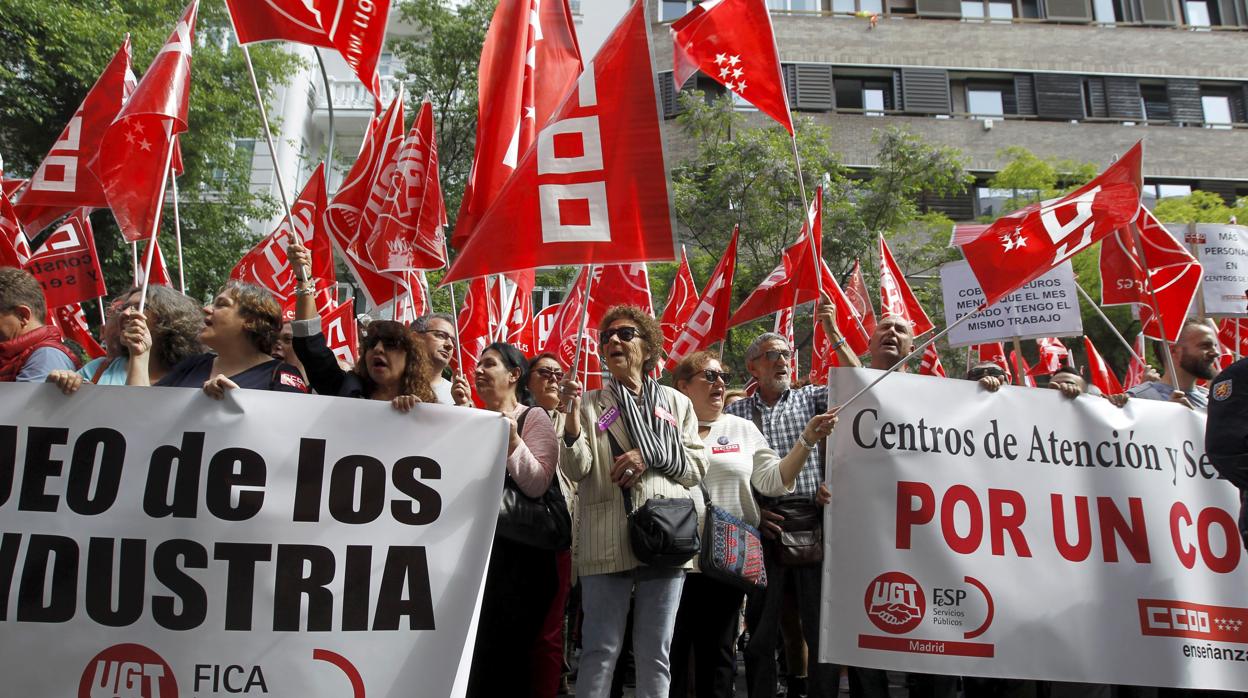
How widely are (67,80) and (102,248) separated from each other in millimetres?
2718

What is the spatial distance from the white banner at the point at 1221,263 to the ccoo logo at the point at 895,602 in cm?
459

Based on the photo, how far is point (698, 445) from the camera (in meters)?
4.29

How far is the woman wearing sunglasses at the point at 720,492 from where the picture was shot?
14.5 feet

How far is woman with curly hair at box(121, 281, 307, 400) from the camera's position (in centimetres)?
386

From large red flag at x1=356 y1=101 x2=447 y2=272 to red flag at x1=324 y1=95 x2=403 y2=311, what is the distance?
15 cm

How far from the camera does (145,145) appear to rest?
5785 mm

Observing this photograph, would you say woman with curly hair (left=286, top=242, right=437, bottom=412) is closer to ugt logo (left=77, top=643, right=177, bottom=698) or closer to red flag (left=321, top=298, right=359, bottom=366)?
ugt logo (left=77, top=643, right=177, bottom=698)

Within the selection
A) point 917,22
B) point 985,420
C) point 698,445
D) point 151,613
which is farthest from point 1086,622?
point 917,22

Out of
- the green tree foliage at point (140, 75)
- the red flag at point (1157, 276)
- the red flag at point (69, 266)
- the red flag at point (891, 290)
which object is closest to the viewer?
the red flag at point (1157, 276)

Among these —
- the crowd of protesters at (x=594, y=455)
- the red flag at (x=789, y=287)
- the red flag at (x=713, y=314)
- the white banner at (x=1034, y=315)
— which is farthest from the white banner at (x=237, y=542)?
the red flag at (x=789, y=287)

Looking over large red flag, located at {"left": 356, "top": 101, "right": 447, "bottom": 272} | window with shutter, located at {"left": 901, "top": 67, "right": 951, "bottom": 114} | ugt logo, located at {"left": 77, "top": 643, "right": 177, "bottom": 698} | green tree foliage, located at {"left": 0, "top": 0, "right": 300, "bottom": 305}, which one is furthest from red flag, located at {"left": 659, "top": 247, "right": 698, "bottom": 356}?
window with shutter, located at {"left": 901, "top": 67, "right": 951, "bottom": 114}

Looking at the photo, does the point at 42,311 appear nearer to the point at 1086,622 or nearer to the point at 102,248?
the point at 1086,622

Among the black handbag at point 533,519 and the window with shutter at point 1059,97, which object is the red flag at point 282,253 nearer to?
the black handbag at point 533,519

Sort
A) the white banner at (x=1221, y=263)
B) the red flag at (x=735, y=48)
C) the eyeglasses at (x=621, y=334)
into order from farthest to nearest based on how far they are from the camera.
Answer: the white banner at (x=1221, y=263) → the red flag at (x=735, y=48) → the eyeglasses at (x=621, y=334)
